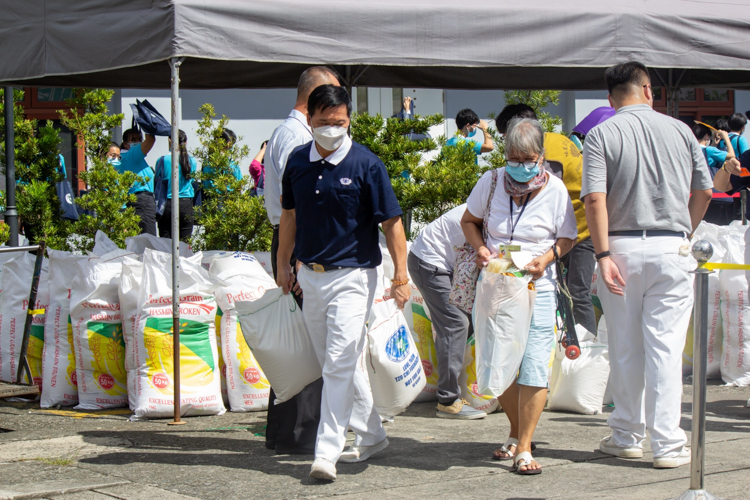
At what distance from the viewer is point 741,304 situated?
6.04 meters

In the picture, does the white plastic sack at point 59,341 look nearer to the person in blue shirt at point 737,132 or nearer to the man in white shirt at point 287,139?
the man in white shirt at point 287,139

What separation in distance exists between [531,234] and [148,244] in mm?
3307

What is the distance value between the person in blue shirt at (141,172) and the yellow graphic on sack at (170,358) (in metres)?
2.11

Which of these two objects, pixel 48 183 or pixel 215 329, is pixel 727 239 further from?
pixel 48 183

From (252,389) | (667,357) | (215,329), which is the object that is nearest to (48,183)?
(215,329)

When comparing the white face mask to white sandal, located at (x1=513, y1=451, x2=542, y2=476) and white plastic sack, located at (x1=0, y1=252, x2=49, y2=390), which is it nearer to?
white sandal, located at (x1=513, y1=451, x2=542, y2=476)

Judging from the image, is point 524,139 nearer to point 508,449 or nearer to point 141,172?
point 508,449

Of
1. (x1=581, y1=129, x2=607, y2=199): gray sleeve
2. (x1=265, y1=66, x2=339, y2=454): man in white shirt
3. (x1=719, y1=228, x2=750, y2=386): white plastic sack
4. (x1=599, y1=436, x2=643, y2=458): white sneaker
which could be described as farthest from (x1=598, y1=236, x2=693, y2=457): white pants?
(x1=719, y1=228, x2=750, y2=386): white plastic sack

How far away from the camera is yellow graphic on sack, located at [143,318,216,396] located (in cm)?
525

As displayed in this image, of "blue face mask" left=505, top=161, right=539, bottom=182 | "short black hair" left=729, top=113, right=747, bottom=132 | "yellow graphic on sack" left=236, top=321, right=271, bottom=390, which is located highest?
"short black hair" left=729, top=113, right=747, bottom=132

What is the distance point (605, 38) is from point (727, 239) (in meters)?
2.01

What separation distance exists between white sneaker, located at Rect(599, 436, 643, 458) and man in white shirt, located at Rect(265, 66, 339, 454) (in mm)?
1437

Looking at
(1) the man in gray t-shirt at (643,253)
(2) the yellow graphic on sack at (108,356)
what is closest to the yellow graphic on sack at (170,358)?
(2) the yellow graphic on sack at (108,356)

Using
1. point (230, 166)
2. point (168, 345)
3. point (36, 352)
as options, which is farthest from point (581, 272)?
point (36, 352)
